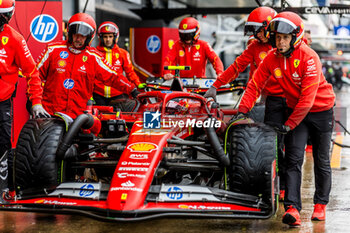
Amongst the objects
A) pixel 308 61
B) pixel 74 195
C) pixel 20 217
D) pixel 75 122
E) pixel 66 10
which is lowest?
pixel 20 217

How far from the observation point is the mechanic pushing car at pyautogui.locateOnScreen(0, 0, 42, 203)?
605cm

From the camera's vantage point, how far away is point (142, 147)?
5.43 meters

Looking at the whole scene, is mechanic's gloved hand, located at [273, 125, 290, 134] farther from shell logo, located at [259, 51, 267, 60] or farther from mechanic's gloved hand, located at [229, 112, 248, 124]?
shell logo, located at [259, 51, 267, 60]

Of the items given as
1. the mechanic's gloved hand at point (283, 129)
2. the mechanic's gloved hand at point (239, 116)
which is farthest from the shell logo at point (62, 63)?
the mechanic's gloved hand at point (283, 129)

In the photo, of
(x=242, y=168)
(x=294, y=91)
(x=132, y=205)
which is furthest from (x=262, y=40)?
(x=132, y=205)

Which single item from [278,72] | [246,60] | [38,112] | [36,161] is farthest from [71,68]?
[278,72]

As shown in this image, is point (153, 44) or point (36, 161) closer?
point (36, 161)

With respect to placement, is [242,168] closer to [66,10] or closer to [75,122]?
[75,122]

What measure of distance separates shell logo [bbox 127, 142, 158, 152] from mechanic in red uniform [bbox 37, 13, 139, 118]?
182cm

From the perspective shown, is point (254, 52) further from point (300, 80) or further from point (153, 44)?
point (153, 44)

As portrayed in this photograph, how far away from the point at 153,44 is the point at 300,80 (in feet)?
42.8

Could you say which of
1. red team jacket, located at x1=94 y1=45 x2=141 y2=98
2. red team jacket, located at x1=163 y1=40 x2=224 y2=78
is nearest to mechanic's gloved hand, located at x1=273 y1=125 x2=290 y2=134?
red team jacket, located at x1=94 y1=45 x2=141 y2=98

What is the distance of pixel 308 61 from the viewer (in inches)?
225

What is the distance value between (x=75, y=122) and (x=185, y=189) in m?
1.33
